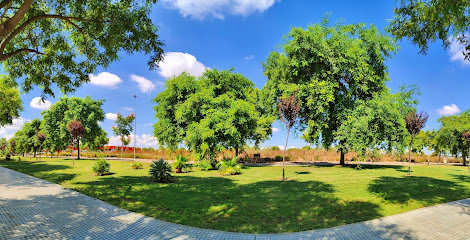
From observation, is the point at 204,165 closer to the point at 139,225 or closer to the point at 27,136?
the point at 139,225

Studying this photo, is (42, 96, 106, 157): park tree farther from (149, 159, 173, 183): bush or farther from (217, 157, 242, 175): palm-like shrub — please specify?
(149, 159, 173, 183): bush

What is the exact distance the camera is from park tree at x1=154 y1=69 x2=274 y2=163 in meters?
18.4

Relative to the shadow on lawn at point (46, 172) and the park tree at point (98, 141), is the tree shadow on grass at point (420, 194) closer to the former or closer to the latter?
the shadow on lawn at point (46, 172)

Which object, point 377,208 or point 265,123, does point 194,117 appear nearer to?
point 265,123

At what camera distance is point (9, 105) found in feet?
76.7

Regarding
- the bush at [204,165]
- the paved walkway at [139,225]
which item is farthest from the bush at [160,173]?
the bush at [204,165]

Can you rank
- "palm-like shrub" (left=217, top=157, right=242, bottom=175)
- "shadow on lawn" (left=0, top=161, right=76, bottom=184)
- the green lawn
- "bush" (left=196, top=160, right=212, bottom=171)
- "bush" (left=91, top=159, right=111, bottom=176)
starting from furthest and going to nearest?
"bush" (left=196, top=160, right=212, bottom=171) → "palm-like shrub" (left=217, top=157, right=242, bottom=175) → "bush" (left=91, top=159, right=111, bottom=176) → "shadow on lawn" (left=0, top=161, right=76, bottom=184) → the green lawn

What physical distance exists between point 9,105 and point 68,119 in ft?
27.7

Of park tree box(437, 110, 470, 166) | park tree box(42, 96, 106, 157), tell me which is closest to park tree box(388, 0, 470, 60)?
park tree box(437, 110, 470, 166)

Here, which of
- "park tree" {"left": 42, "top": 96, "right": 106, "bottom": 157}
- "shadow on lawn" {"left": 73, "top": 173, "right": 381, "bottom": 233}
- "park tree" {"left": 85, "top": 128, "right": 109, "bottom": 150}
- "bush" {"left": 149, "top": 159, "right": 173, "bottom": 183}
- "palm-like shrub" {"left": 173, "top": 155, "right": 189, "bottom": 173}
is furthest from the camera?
"park tree" {"left": 85, "top": 128, "right": 109, "bottom": 150}

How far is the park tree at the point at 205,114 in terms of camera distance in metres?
18.4

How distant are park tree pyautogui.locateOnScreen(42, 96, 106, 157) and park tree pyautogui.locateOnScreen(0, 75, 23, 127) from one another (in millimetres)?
5570

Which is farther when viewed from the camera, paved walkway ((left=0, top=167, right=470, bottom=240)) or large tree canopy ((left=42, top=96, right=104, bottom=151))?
large tree canopy ((left=42, top=96, right=104, bottom=151))

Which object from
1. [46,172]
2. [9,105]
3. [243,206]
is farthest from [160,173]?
[9,105]
